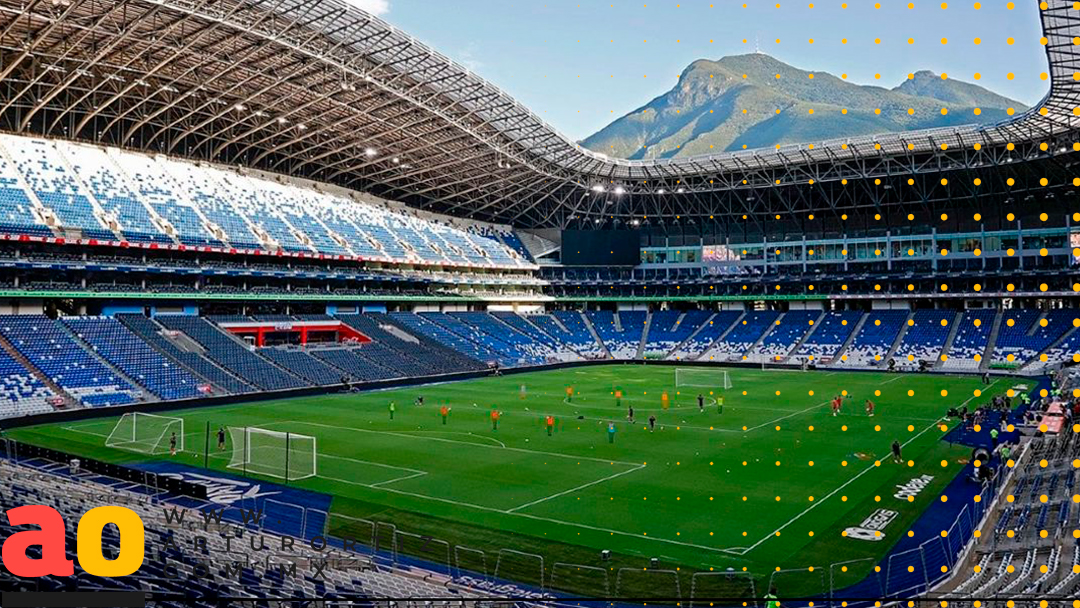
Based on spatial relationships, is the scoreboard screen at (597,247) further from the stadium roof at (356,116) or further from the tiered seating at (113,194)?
the tiered seating at (113,194)

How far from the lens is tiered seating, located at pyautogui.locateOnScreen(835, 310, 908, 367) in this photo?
76.6 metres

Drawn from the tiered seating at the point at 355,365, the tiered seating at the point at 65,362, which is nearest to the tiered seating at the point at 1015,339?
the tiered seating at the point at 355,365

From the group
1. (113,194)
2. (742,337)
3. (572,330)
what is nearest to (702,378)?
(742,337)

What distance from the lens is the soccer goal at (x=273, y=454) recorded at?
3081 centimetres

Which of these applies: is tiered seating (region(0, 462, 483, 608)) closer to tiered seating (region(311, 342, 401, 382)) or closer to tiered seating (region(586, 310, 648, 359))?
tiered seating (region(311, 342, 401, 382))

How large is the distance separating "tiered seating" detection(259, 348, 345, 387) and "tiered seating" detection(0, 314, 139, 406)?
41.1ft

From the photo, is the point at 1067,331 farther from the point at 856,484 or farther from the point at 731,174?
the point at 856,484

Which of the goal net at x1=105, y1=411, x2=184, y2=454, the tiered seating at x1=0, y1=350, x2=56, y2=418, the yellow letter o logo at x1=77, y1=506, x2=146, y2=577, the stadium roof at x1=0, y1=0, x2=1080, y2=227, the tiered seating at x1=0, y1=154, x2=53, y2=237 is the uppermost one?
the stadium roof at x1=0, y1=0, x2=1080, y2=227

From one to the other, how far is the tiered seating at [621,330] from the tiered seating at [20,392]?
53.7 metres

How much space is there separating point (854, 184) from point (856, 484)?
204ft

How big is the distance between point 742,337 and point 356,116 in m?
44.4

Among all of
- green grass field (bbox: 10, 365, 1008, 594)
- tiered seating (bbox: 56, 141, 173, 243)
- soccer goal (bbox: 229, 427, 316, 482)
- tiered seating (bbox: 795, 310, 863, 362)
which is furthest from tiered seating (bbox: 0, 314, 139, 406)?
tiered seating (bbox: 795, 310, 863, 362)

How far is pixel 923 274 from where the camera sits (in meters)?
83.9

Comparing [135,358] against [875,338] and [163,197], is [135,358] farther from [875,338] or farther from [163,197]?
[875,338]
